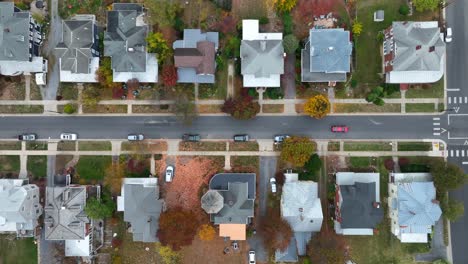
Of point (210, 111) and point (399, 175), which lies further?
point (210, 111)

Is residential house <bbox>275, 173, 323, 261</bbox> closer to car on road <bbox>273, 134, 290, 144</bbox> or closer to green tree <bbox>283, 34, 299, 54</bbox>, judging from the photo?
car on road <bbox>273, 134, 290, 144</bbox>

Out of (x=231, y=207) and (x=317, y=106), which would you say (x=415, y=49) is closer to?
(x=317, y=106)

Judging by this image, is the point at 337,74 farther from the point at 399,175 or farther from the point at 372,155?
the point at 399,175

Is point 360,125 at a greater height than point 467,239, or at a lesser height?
greater

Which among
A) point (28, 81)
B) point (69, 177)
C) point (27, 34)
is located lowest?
point (69, 177)

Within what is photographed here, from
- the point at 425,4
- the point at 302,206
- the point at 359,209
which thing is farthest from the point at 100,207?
the point at 425,4

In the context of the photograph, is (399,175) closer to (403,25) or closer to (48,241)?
(403,25)

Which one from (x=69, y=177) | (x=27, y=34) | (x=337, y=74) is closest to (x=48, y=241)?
(x=69, y=177)
